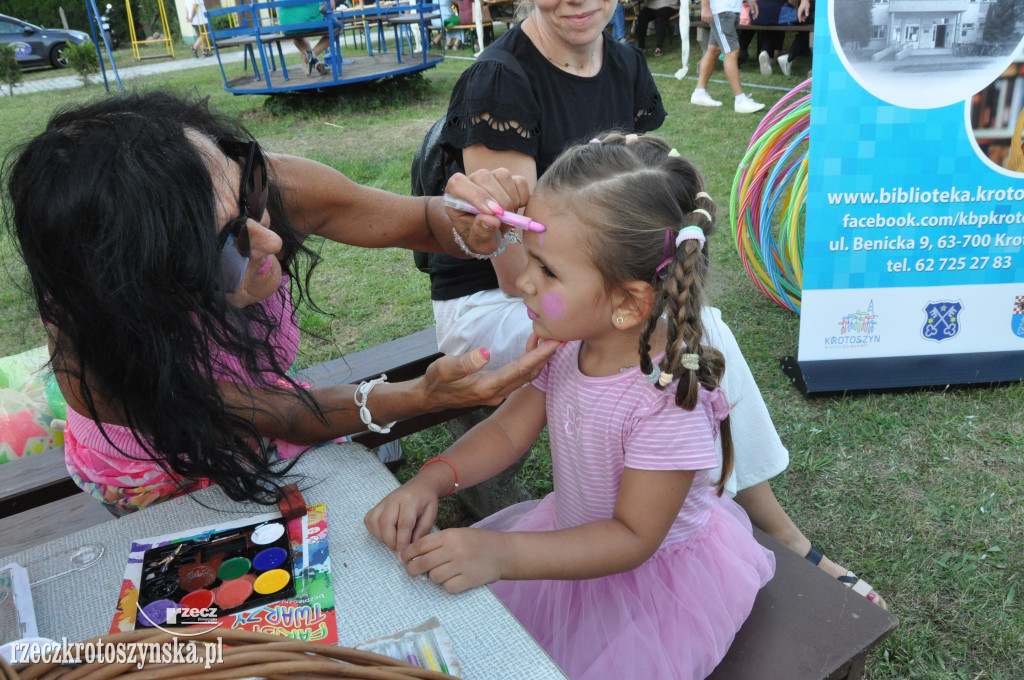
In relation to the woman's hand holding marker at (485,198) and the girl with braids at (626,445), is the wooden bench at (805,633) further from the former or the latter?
the woman's hand holding marker at (485,198)

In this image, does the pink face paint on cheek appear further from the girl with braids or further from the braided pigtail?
the braided pigtail

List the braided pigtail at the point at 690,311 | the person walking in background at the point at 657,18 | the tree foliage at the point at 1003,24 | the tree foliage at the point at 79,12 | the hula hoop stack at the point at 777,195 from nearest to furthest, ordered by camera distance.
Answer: the braided pigtail at the point at 690,311 → the tree foliage at the point at 1003,24 → the hula hoop stack at the point at 777,195 → the person walking in background at the point at 657,18 → the tree foliage at the point at 79,12

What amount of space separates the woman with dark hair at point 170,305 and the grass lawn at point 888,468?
25cm

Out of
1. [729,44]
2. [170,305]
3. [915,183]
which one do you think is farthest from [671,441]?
[729,44]

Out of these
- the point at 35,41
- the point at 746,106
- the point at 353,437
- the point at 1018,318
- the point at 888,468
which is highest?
the point at 35,41

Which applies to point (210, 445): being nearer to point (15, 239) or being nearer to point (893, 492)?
point (15, 239)

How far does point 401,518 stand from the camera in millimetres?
1052

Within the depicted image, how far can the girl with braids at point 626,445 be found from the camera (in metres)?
1.21

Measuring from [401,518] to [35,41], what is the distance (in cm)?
1971

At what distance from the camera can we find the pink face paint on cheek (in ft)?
4.21

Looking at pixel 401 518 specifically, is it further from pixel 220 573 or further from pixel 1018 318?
pixel 1018 318

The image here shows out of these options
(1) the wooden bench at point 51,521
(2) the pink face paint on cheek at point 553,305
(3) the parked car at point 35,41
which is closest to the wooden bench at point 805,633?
(2) the pink face paint on cheek at point 553,305

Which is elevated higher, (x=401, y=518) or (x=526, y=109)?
(x=526, y=109)

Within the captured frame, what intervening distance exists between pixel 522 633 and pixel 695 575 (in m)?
0.60
